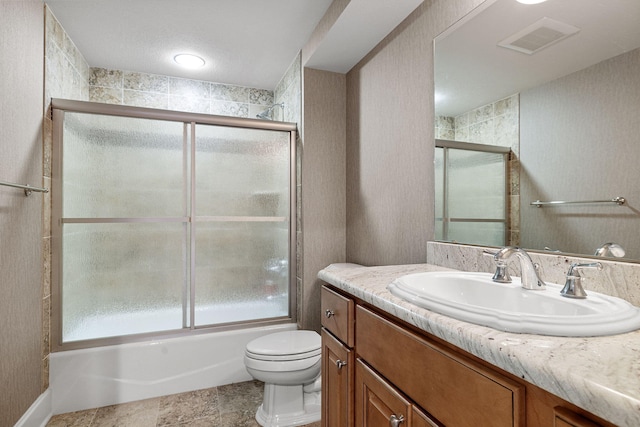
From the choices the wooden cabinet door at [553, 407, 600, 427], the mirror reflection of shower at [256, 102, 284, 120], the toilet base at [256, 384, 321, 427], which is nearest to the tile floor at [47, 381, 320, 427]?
the toilet base at [256, 384, 321, 427]

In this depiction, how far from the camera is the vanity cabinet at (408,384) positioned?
0.54 metres

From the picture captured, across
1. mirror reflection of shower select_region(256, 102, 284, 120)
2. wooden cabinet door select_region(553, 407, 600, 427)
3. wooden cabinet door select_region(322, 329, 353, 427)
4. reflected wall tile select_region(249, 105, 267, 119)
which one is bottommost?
wooden cabinet door select_region(322, 329, 353, 427)

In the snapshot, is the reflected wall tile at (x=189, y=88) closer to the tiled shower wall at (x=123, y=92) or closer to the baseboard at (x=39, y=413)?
the tiled shower wall at (x=123, y=92)

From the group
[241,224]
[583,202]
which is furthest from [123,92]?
[583,202]

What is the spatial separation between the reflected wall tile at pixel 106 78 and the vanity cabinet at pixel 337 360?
2.72 metres

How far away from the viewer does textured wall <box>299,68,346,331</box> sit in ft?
7.85

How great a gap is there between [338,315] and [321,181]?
137 centimetres

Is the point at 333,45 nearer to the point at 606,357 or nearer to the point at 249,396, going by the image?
the point at 606,357

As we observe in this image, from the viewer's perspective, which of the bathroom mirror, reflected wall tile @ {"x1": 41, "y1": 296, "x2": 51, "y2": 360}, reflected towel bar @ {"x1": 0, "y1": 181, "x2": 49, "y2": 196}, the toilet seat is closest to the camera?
the bathroom mirror

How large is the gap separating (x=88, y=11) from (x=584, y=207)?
273cm

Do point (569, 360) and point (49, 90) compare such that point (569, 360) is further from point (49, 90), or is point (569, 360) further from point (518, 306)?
point (49, 90)

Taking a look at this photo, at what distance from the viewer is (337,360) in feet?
3.91

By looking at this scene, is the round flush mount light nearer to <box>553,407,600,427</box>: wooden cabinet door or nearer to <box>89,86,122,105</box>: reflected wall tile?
<box>89,86,122,105</box>: reflected wall tile

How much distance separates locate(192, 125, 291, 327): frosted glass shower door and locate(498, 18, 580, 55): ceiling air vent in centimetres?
166
